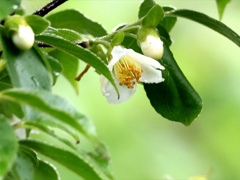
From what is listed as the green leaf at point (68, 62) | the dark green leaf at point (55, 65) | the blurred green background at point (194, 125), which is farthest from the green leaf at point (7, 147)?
the blurred green background at point (194, 125)

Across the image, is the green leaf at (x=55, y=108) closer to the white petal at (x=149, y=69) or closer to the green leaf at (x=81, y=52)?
the green leaf at (x=81, y=52)

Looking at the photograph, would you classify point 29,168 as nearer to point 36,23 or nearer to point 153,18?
point 36,23

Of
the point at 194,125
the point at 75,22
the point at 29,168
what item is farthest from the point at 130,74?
the point at 194,125

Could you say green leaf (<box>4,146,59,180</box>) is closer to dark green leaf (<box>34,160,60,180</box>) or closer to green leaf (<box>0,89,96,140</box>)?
dark green leaf (<box>34,160,60,180</box>)

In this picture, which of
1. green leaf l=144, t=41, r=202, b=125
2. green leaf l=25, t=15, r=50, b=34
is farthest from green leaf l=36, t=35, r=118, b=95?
green leaf l=144, t=41, r=202, b=125

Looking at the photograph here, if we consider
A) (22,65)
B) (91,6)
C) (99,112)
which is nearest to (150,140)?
(99,112)

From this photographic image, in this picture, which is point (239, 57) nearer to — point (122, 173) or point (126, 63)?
point (122, 173)
